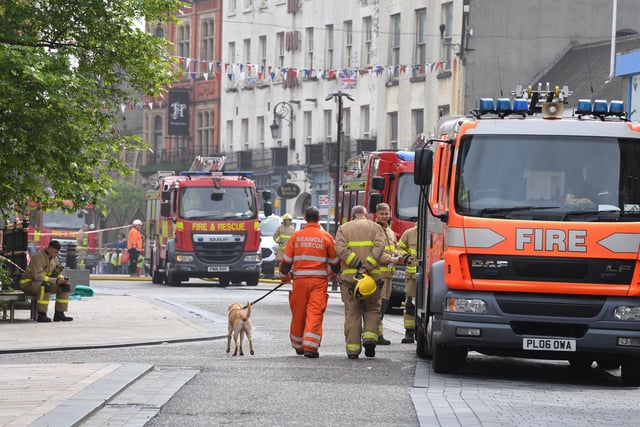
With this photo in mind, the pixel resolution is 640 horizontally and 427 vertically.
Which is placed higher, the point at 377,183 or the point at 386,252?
the point at 377,183

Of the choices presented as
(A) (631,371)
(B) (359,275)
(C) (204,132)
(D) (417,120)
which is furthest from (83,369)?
(C) (204,132)

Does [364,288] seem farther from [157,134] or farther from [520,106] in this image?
[157,134]

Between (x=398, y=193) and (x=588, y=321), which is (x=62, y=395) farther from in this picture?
(x=398, y=193)

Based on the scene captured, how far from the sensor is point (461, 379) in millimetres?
16375

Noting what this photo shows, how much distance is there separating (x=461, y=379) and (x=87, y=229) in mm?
48615

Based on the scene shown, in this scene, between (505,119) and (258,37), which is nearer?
(505,119)

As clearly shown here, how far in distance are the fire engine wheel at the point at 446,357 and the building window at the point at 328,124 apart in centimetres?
5377

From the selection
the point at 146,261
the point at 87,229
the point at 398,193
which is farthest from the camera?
the point at 87,229

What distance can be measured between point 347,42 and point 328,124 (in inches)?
148

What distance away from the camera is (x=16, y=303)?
1027 inches

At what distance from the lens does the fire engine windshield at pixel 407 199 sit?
99.2ft

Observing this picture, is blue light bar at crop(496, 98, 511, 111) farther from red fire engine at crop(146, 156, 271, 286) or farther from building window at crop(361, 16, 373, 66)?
building window at crop(361, 16, 373, 66)

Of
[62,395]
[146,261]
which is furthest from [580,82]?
[62,395]

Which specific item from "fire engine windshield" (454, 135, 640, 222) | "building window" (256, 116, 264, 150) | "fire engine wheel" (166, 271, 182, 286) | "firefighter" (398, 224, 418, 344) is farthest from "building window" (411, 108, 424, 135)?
"fire engine windshield" (454, 135, 640, 222)
